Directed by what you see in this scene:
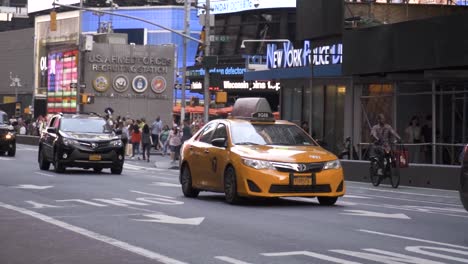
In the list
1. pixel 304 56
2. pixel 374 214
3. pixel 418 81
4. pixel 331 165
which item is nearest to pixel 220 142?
pixel 331 165

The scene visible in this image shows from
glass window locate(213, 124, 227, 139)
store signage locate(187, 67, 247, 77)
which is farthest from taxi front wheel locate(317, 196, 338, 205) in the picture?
store signage locate(187, 67, 247, 77)

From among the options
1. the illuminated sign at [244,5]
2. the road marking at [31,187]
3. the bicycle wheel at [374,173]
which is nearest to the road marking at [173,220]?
the road marking at [31,187]

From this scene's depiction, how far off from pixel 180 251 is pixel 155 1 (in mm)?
104491

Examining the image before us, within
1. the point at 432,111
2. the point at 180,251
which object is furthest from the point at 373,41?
the point at 180,251

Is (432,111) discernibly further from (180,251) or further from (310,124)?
(180,251)

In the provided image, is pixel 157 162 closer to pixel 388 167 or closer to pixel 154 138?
pixel 154 138

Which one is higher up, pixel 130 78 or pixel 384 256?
pixel 130 78

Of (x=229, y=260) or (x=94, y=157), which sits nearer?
(x=229, y=260)

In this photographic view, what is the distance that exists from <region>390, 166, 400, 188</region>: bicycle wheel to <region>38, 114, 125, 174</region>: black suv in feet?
25.3

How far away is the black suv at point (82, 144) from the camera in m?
25.2

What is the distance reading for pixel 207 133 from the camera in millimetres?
17344

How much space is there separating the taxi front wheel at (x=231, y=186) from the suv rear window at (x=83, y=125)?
36.0 feet

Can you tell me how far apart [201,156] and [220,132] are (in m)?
0.63

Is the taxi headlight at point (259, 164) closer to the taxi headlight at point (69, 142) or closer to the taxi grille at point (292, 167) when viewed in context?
the taxi grille at point (292, 167)
